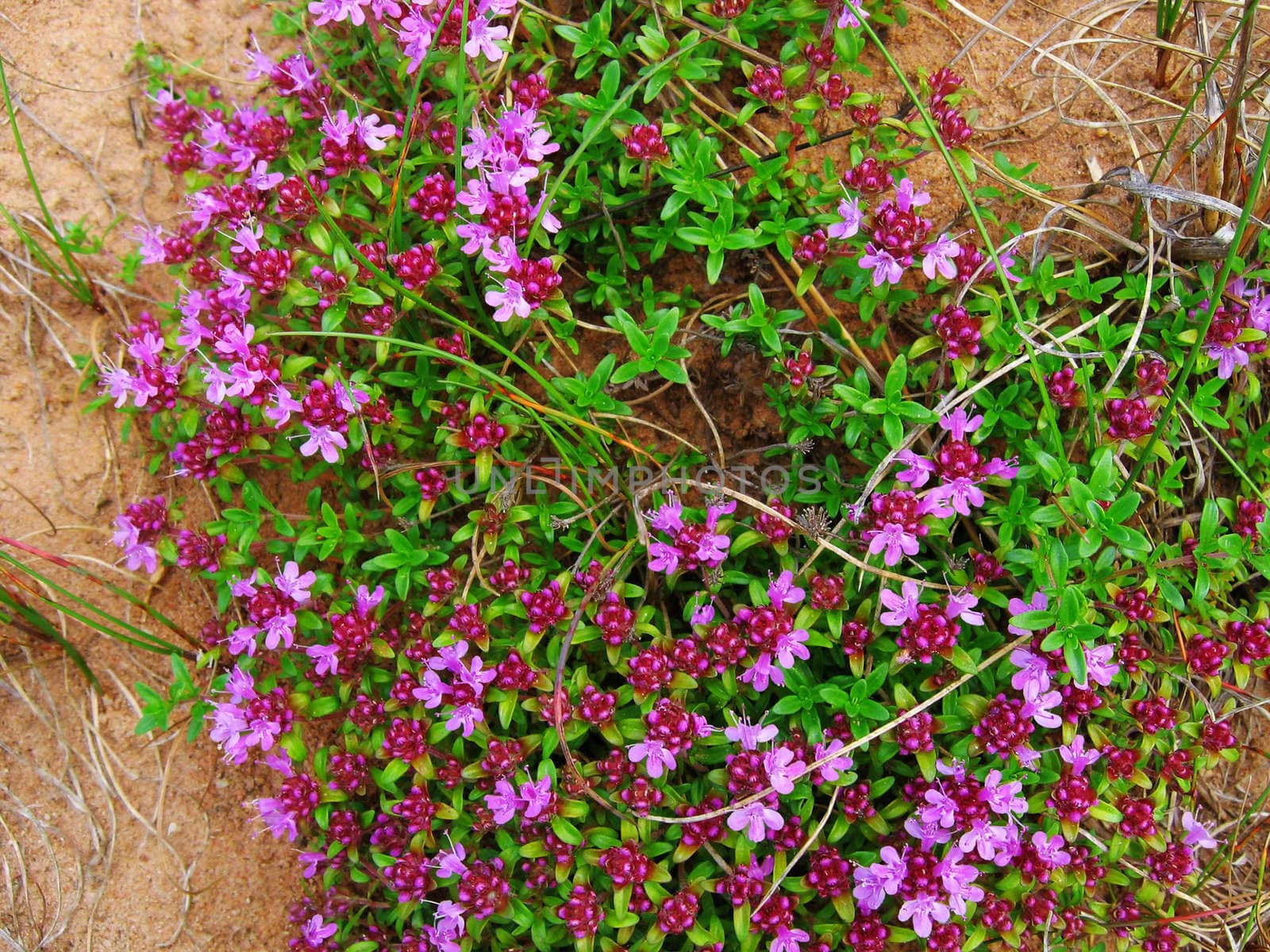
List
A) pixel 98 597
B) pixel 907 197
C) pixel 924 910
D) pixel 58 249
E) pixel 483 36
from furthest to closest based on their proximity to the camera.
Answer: pixel 58 249 → pixel 98 597 → pixel 483 36 → pixel 907 197 → pixel 924 910

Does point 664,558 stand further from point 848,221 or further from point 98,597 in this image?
point 98,597

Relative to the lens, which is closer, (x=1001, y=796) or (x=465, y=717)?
(x=1001, y=796)

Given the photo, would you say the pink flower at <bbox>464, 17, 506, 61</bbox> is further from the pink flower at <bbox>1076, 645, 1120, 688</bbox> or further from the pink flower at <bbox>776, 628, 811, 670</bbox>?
the pink flower at <bbox>1076, 645, 1120, 688</bbox>

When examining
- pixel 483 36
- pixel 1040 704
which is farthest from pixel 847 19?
pixel 1040 704

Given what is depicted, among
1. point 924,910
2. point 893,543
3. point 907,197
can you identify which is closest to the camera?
point 924,910

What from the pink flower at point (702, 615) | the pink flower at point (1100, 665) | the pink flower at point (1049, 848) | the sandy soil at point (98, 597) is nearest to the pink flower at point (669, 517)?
the pink flower at point (702, 615)

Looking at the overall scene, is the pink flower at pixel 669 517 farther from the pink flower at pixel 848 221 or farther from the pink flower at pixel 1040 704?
the pink flower at pixel 1040 704

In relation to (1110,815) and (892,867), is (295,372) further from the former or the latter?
(1110,815)

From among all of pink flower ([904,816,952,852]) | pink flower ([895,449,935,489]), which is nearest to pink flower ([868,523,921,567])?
pink flower ([895,449,935,489])
